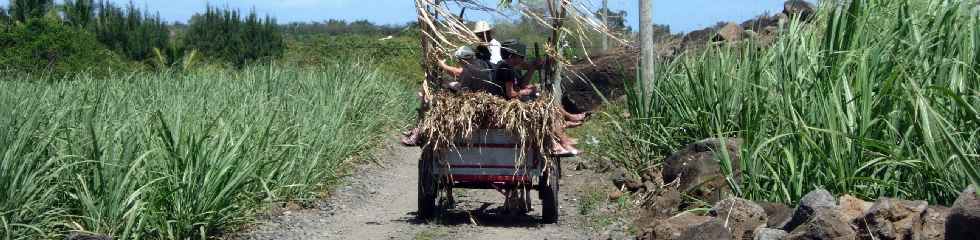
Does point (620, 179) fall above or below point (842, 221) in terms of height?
below

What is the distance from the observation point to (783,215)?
6.89 m

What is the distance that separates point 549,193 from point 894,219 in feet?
12.8

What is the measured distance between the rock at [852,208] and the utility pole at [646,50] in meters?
5.07

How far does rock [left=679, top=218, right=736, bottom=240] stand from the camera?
6.55m

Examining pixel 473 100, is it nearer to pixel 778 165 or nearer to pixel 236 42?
pixel 778 165

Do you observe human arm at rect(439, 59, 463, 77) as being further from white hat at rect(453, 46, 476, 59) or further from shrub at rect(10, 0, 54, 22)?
shrub at rect(10, 0, 54, 22)

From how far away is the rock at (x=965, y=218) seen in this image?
4887 millimetres

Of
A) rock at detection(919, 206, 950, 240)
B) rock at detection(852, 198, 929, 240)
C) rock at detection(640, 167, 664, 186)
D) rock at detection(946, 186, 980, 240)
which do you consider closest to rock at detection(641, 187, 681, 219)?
rock at detection(640, 167, 664, 186)

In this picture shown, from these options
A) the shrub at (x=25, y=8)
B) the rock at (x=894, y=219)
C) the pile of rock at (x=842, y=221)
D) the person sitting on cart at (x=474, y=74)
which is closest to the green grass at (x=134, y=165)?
the person sitting on cart at (x=474, y=74)

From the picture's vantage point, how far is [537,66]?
9258mm

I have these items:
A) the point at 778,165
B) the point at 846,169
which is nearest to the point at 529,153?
the point at 778,165

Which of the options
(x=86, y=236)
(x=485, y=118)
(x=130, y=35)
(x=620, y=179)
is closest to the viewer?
(x=86, y=236)

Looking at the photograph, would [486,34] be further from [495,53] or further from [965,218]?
[965,218]

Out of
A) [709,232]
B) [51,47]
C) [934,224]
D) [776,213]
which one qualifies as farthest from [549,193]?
[51,47]
